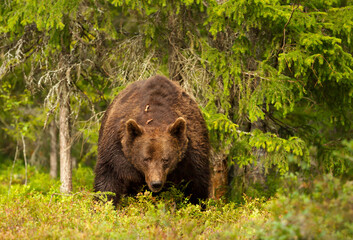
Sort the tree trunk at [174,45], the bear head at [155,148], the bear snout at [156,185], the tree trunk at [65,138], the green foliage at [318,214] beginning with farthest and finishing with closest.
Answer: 1. the tree trunk at [65,138]
2. the tree trunk at [174,45]
3. the bear head at [155,148]
4. the bear snout at [156,185]
5. the green foliage at [318,214]

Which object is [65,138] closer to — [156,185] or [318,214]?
[156,185]

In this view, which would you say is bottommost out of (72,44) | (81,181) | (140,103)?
(81,181)

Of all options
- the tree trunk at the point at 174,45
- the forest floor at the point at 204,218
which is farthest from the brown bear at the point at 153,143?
the tree trunk at the point at 174,45

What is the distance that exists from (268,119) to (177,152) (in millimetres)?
3441

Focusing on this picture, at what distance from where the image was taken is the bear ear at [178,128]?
21.2 ft

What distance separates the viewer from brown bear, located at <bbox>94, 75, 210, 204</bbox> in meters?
6.43

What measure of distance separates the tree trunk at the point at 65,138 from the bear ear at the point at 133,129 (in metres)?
3.46

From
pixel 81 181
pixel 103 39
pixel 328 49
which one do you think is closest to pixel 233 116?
pixel 328 49

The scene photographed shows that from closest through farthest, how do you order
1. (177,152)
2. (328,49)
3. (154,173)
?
(154,173), (177,152), (328,49)

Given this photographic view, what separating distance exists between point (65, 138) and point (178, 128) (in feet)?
14.0

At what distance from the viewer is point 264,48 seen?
9.12 meters

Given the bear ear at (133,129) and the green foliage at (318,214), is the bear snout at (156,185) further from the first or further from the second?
the green foliage at (318,214)

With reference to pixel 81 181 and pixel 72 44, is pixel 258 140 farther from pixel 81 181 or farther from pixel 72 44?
pixel 81 181

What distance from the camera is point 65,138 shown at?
10.0 meters
